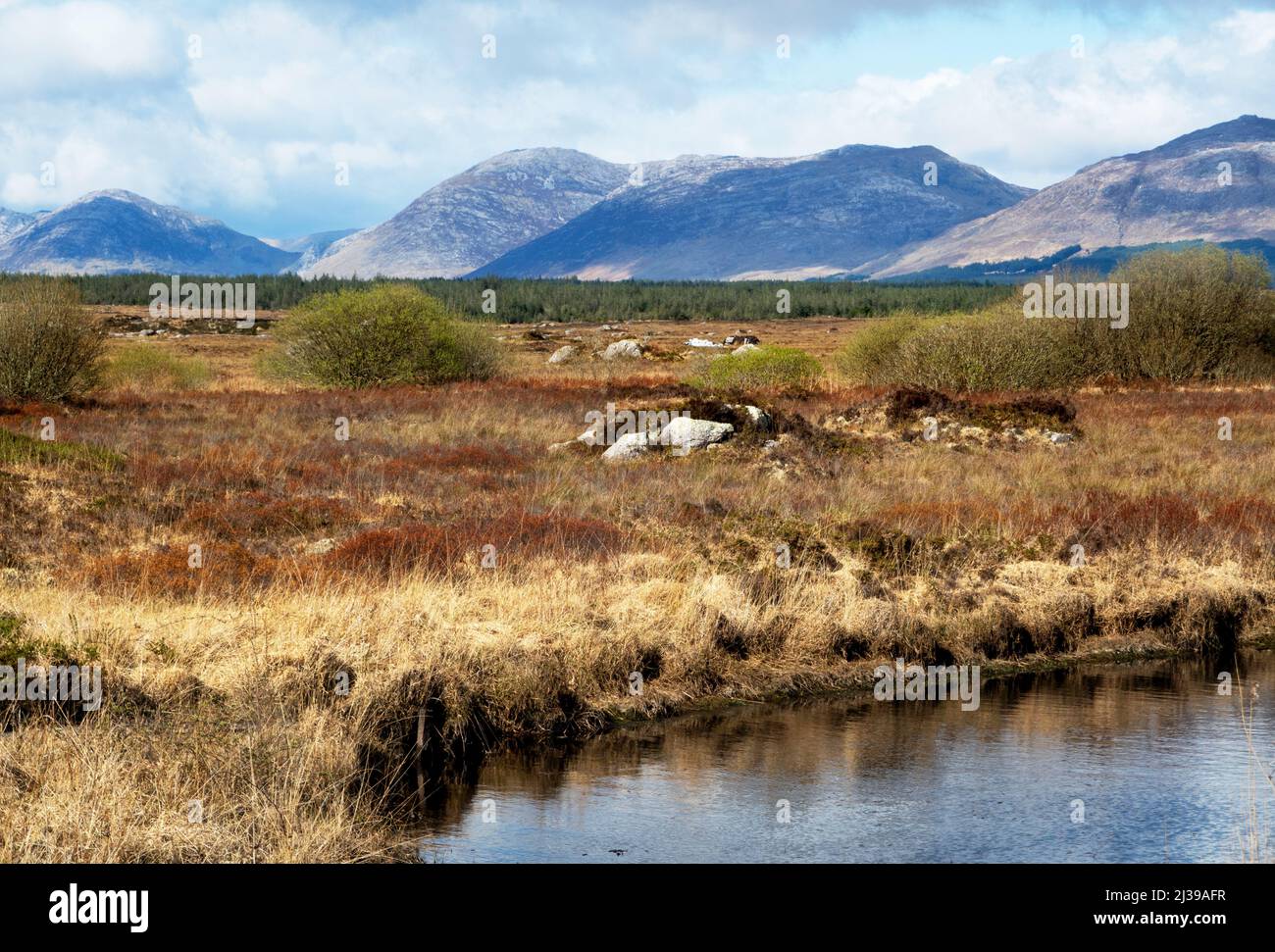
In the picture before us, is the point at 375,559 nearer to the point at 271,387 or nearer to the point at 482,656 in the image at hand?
the point at 482,656

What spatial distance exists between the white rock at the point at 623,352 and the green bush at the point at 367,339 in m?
20.7

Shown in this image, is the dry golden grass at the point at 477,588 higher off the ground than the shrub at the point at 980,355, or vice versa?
the shrub at the point at 980,355

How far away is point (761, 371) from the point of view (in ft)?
143

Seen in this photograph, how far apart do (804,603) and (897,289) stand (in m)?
181

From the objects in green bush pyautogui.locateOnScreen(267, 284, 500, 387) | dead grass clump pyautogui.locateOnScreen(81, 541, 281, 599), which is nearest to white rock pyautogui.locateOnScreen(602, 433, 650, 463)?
dead grass clump pyautogui.locateOnScreen(81, 541, 281, 599)

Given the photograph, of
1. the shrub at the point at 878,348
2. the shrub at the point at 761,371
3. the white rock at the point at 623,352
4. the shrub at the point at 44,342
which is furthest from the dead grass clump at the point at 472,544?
the white rock at the point at 623,352

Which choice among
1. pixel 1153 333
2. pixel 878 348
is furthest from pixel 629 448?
pixel 1153 333

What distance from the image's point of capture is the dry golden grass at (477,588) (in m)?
9.56

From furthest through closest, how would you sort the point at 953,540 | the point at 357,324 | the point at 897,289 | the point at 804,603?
1. the point at 897,289
2. the point at 357,324
3. the point at 953,540
4. the point at 804,603

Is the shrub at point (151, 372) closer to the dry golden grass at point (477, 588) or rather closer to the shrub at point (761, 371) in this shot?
the dry golden grass at point (477, 588)

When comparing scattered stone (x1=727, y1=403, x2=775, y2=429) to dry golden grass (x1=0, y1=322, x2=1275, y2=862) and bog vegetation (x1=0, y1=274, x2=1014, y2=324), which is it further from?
bog vegetation (x1=0, y1=274, x2=1014, y2=324)

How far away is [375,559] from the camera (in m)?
16.5

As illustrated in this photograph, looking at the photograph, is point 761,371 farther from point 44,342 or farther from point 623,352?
point 623,352
